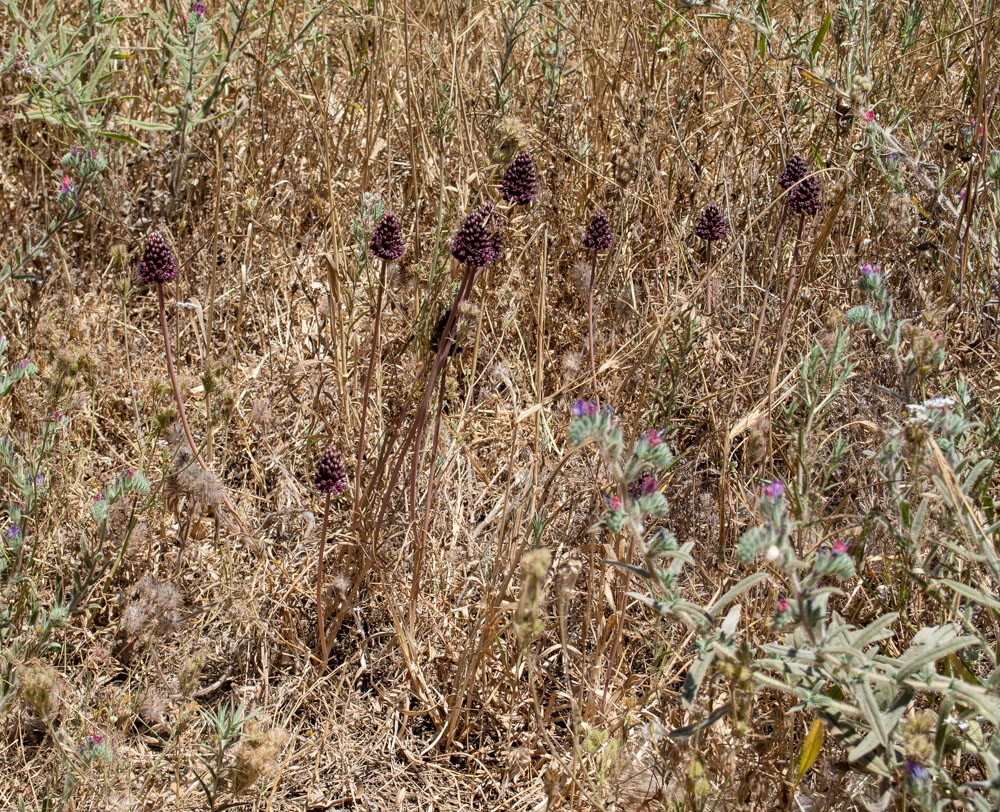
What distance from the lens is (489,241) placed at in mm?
2191

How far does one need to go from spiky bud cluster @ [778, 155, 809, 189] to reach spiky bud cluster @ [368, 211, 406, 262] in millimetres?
1246

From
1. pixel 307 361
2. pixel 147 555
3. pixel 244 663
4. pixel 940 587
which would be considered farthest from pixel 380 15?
pixel 940 587

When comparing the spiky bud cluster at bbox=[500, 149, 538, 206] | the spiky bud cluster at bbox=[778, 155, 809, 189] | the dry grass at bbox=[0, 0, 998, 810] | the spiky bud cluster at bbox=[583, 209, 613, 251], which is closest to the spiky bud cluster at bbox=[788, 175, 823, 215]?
the spiky bud cluster at bbox=[778, 155, 809, 189]

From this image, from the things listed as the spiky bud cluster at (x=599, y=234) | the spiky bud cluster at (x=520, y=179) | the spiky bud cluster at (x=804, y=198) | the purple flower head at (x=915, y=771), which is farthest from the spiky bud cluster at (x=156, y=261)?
the purple flower head at (x=915, y=771)

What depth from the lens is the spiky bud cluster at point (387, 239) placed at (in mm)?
2301

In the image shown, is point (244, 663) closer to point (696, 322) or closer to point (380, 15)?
point (696, 322)

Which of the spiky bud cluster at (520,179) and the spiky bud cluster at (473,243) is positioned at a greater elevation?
the spiky bud cluster at (520,179)

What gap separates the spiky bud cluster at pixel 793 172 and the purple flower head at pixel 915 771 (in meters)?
1.81

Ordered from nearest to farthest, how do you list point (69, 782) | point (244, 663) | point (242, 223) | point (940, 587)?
1. point (69, 782)
2. point (940, 587)
3. point (244, 663)
4. point (242, 223)

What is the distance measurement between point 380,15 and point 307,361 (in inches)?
46.3

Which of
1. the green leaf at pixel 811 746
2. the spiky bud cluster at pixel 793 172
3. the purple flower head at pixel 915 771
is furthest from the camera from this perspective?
the spiky bud cluster at pixel 793 172

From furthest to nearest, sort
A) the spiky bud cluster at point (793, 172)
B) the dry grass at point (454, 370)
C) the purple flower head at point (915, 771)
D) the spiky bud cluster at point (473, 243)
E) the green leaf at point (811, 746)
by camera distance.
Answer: the spiky bud cluster at point (793, 172) < the dry grass at point (454, 370) < the spiky bud cluster at point (473, 243) < the green leaf at point (811, 746) < the purple flower head at point (915, 771)

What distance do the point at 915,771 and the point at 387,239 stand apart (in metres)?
1.59

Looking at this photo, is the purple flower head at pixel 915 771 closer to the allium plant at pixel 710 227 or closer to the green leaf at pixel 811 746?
the green leaf at pixel 811 746
